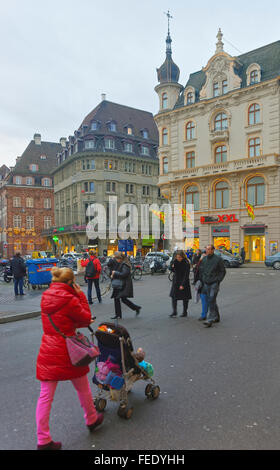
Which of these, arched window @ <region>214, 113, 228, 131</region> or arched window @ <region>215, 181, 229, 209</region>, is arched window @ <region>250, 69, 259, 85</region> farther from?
arched window @ <region>215, 181, 229, 209</region>

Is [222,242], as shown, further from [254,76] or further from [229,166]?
[254,76]

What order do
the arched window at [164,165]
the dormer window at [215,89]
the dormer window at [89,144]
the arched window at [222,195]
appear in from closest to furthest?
the arched window at [222,195] → the dormer window at [215,89] → the arched window at [164,165] → the dormer window at [89,144]

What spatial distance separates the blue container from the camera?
16031 mm

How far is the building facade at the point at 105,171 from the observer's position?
49.8m

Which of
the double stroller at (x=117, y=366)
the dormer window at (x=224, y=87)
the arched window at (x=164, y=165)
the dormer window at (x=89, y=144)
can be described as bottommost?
the double stroller at (x=117, y=366)

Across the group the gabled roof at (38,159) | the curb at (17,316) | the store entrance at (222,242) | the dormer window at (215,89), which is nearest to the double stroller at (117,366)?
the curb at (17,316)

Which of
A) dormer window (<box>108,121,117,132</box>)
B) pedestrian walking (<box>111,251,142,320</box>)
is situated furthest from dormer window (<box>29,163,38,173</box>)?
pedestrian walking (<box>111,251,142,320</box>)

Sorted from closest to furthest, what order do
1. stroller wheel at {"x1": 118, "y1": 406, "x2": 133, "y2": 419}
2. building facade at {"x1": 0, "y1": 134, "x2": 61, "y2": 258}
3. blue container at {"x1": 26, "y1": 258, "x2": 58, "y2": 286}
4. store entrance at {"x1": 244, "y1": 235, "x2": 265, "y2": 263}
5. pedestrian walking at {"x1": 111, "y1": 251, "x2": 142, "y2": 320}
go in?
stroller wheel at {"x1": 118, "y1": 406, "x2": 133, "y2": 419}, pedestrian walking at {"x1": 111, "y1": 251, "x2": 142, "y2": 320}, blue container at {"x1": 26, "y1": 258, "x2": 58, "y2": 286}, store entrance at {"x1": 244, "y1": 235, "x2": 265, "y2": 263}, building facade at {"x1": 0, "y1": 134, "x2": 61, "y2": 258}

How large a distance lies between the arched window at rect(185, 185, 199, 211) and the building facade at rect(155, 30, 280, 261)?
0.36 feet

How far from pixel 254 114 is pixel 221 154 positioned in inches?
192

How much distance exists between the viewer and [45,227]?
70312 millimetres

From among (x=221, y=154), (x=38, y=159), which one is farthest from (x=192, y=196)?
(x=38, y=159)

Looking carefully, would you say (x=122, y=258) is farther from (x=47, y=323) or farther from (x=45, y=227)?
(x=45, y=227)

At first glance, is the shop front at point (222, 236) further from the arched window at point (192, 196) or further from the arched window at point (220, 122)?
the arched window at point (220, 122)
